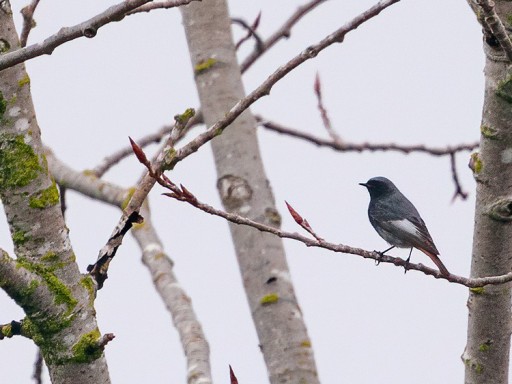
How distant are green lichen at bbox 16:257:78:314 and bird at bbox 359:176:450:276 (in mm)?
2209

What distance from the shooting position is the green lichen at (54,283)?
2.79 metres

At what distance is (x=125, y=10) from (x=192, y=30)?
2884 millimetres

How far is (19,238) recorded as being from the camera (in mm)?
2879

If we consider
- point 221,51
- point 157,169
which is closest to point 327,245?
point 157,169

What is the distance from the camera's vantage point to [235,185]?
5.02m

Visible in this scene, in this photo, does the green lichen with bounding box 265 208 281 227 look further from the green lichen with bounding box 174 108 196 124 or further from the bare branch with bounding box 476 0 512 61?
the bare branch with bounding box 476 0 512 61

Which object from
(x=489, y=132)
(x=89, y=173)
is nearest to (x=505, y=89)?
(x=489, y=132)

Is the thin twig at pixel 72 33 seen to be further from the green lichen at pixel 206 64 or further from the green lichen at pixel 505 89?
the green lichen at pixel 206 64

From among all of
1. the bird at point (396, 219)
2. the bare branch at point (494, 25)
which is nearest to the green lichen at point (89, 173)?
the bird at point (396, 219)

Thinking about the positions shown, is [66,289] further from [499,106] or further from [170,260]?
[170,260]

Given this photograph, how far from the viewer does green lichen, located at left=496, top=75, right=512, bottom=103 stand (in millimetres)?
2707

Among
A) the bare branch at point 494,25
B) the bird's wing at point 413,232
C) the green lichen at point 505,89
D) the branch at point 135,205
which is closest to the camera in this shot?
the bare branch at point 494,25

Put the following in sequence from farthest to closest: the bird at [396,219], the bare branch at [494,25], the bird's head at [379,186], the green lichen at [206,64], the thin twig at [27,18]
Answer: the bird's head at [379,186]
the green lichen at [206,64]
the bird at [396,219]
the thin twig at [27,18]
the bare branch at [494,25]

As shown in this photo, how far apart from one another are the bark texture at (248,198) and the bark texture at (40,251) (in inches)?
74.4
